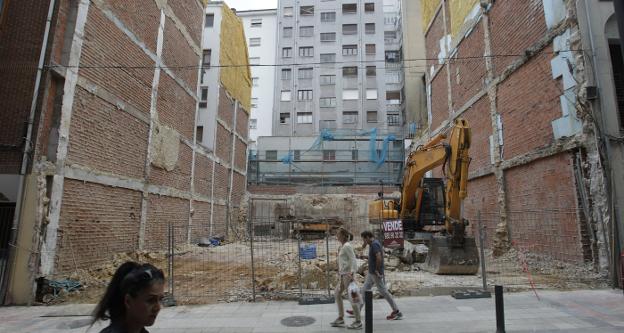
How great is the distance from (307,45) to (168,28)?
31.6m

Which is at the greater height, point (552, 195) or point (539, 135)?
point (539, 135)

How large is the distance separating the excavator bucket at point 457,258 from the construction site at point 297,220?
0.04 m

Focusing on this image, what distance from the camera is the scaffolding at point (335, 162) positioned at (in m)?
32.3

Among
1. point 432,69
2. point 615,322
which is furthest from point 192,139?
point 615,322

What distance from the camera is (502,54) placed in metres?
13.4

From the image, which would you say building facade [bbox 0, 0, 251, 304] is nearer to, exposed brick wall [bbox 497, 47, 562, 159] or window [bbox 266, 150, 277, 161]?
exposed brick wall [bbox 497, 47, 562, 159]

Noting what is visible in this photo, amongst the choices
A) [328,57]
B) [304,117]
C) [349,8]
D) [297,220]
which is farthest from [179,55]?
[349,8]

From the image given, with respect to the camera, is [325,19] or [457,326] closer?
[457,326]

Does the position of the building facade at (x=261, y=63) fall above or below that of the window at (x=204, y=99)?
above

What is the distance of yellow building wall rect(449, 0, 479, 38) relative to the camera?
16000 mm

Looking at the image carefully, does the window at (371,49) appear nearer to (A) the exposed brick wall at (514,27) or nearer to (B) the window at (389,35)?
(B) the window at (389,35)

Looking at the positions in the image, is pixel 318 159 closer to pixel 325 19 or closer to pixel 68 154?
pixel 325 19

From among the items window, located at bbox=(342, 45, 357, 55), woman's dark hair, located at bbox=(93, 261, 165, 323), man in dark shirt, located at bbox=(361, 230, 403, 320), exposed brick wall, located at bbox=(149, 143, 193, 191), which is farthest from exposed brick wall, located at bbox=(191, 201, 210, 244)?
window, located at bbox=(342, 45, 357, 55)

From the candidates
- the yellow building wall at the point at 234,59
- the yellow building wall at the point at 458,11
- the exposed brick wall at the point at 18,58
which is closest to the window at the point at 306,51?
the yellow building wall at the point at 234,59
